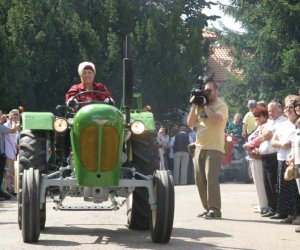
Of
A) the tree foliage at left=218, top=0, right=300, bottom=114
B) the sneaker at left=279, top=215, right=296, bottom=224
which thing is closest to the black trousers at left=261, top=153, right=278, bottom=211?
the sneaker at left=279, top=215, right=296, bottom=224

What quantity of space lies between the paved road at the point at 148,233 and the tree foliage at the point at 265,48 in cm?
2488

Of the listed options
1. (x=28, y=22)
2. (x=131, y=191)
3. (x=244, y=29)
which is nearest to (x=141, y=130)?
(x=131, y=191)

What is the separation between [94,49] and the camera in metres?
35.0

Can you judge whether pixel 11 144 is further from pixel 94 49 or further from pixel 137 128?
pixel 94 49

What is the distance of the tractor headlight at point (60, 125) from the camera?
11156mm

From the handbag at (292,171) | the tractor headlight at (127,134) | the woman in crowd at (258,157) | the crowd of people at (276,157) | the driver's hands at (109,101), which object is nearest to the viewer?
the tractor headlight at (127,134)

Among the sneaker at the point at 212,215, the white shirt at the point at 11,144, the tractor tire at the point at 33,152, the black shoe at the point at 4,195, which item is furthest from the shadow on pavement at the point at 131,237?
the white shirt at the point at 11,144

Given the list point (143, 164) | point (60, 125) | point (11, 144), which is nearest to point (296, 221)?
point (143, 164)

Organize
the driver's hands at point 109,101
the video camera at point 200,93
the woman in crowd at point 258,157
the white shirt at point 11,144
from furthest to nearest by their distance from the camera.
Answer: the white shirt at point 11,144 < the woman in crowd at point 258,157 < the video camera at point 200,93 < the driver's hands at point 109,101

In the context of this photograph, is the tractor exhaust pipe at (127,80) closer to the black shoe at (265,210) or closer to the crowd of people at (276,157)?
the crowd of people at (276,157)

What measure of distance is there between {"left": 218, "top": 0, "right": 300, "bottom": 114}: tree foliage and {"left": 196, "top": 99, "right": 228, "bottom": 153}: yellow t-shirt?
2541 cm

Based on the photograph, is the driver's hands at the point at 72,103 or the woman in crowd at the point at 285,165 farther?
the woman in crowd at the point at 285,165

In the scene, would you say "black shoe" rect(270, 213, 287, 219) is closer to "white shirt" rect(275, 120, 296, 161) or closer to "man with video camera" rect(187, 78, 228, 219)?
"man with video camera" rect(187, 78, 228, 219)

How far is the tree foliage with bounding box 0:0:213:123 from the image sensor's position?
3294 centimetres
